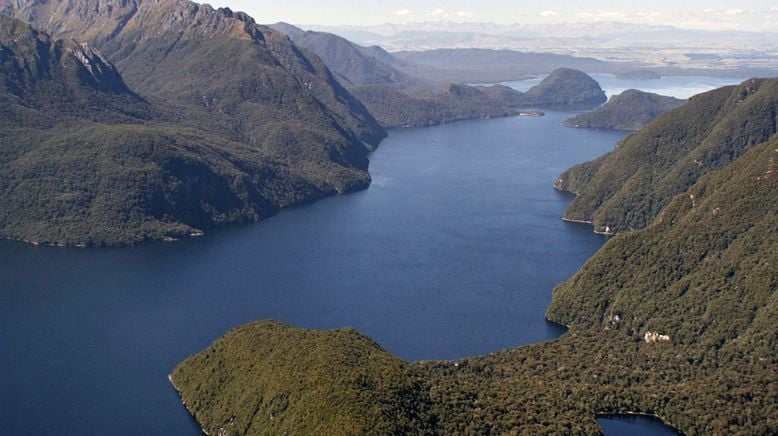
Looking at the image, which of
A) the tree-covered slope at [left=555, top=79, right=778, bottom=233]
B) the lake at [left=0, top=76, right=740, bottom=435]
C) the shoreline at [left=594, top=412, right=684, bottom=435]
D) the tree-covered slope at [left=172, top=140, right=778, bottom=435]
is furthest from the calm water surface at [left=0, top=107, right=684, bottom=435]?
the shoreline at [left=594, top=412, right=684, bottom=435]

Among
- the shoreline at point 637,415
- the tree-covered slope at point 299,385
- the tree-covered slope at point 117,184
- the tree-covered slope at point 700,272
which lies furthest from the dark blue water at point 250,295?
the shoreline at point 637,415

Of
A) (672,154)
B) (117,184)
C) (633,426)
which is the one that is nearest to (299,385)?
(633,426)

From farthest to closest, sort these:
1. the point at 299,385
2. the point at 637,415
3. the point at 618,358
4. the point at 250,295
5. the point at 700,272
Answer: the point at 250,295 < the point at 700,272 < the point at 618,358 < the point at 637,415 < the point at 299,385

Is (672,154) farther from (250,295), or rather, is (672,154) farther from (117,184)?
(117,184)

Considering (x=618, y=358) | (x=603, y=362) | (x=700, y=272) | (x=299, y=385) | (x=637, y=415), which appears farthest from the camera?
(x=700, y=272)

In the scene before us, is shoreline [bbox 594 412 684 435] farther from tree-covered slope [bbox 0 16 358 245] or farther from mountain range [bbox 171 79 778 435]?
tree-covered slope [bbox 0 16 358 245]
